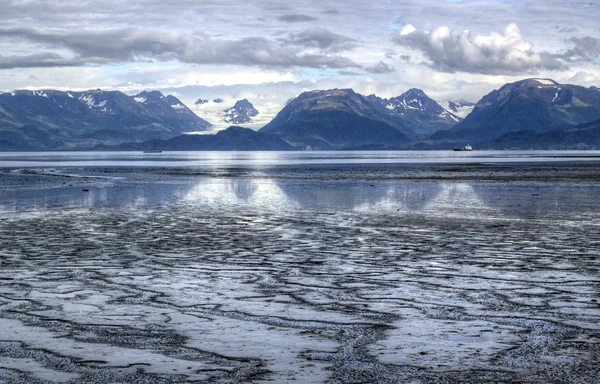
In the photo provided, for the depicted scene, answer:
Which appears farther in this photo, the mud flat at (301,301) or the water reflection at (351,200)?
the water reflection at (351,200)

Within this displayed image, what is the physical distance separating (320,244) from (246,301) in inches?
386

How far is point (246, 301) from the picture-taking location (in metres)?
14.3

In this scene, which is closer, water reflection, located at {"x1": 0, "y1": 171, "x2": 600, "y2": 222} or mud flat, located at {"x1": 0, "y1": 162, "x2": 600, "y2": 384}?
mud flat, located at {"x1": 0, "y1": 162, "x2": 600, "y2": 384}

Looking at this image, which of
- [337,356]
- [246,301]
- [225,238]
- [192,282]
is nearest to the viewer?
[337,356]

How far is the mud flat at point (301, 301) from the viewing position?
9.83 meters

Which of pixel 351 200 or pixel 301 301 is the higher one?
pixel 301 301

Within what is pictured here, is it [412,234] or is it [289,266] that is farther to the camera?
[412,234]

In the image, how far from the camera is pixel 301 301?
14352mm

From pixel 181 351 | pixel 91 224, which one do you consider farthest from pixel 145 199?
pixel 181 351

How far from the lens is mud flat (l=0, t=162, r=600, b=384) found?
32.2 feet

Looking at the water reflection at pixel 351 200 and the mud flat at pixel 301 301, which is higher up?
the mud flat at pixel 301 301

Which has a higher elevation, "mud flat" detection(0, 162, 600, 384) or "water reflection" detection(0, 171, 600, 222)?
"mud flat" detection(0, 162, 600, 384)

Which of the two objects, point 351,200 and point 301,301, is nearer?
point 301,301

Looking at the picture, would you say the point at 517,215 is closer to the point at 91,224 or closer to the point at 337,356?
the point at 91,224
